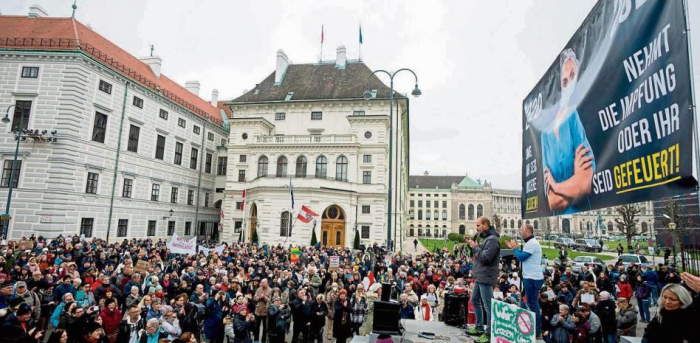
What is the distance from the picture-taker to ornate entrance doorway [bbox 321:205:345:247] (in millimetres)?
35278

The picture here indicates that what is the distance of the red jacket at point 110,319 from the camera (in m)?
8.00

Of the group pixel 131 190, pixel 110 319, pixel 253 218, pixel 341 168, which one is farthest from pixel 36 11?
pixel 110 319

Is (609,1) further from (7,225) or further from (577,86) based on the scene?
(7,225)

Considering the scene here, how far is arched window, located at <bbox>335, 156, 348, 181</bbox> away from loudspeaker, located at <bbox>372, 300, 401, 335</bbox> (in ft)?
103

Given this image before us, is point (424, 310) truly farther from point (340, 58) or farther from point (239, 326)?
point (340, 58)

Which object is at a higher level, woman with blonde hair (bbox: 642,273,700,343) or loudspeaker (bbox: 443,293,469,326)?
woman with blonde hair (bbox: 642,273,700,343)

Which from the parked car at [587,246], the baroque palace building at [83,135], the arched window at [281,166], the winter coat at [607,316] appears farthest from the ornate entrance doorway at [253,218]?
the parked car at [587,246]

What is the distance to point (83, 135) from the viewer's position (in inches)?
1060

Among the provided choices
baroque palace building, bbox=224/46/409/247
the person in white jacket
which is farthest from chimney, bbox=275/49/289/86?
the person in white jacket

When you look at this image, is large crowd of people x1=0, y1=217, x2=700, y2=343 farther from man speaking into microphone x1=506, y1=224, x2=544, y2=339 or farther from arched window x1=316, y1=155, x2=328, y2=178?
arched window x1=316, y1=155, x2=328, y2=178

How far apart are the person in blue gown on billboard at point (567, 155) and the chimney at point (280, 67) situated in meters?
43.1

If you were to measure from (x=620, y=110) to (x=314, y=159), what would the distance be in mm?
34199

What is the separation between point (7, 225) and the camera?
2366 cm

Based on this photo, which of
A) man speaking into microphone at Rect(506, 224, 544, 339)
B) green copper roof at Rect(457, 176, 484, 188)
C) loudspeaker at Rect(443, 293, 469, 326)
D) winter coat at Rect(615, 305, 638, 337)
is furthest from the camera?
green copper roof at Rect(457, 176, 484, 188)
